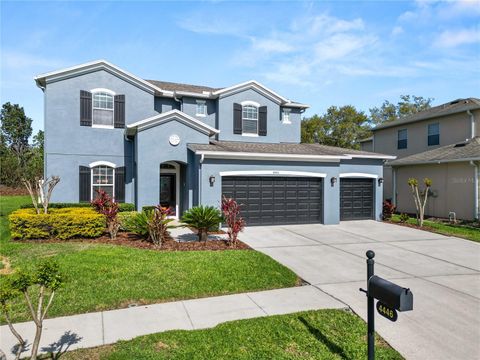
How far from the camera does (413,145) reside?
23.3 meters

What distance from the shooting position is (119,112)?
53.6 feet

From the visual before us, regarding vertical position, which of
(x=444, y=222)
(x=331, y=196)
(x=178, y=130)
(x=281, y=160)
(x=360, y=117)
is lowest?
(x=444, y=222)

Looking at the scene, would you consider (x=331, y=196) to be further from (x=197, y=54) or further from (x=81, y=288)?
(x=81, y=288)

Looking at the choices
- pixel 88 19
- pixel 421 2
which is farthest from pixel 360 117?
pixel 88 19

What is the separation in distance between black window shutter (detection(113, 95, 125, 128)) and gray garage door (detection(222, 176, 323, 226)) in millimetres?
6245

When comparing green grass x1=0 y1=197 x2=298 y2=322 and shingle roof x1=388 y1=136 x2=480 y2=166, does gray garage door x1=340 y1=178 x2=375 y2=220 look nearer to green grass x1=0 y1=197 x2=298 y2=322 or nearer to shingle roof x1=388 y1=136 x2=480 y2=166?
shingle roof x1=388 y1=136 x2=480 y2=166

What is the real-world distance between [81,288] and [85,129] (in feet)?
36.4

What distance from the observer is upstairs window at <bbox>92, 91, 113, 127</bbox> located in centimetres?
1596

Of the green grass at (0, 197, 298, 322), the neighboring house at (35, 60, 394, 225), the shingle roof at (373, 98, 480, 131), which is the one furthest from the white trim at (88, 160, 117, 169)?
A: the shingle roof at (373, 98, 480, 131)

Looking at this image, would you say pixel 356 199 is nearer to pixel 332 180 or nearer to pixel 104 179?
pixel 332 180

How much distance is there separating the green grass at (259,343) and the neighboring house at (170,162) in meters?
8.99

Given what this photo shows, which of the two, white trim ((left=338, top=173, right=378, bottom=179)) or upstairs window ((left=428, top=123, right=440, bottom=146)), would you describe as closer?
white trim ((left=338, top=173, right=378, bottom=179))

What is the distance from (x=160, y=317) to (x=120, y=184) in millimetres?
11843

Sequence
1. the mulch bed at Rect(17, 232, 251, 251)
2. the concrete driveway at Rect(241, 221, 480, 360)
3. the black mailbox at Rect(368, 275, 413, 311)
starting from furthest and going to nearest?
the mulch bed at Rect(17, 232, 251, 251) → the concrete driveway at Rect(241, 221, 480, 360) → the black mailbox at Rect(368, 275, 413, 311)
